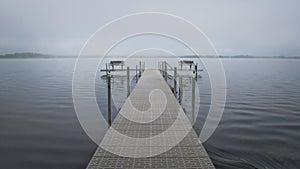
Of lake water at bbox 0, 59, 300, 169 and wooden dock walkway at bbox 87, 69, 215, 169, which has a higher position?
wooden dock walkway at bbox 87, 69, 215, 169

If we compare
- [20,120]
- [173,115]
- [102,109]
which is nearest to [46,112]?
[20,120]

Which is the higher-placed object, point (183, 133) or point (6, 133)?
point (183, 133)

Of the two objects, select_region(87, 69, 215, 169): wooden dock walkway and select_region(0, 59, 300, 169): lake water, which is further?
select_region(0, 59, 300, 169): lake water

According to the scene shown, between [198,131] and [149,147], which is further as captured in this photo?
[198,131]

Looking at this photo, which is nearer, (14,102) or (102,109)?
(102,109)

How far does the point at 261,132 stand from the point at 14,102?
12152mm

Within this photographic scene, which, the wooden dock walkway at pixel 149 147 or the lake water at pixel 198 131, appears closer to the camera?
the wooden dock walkway at pixel 149 147

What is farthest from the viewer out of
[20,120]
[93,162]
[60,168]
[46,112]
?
[46,112]

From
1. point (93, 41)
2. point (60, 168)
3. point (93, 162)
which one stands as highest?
point (93, 41)

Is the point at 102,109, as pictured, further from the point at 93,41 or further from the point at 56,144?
the point at 93,41

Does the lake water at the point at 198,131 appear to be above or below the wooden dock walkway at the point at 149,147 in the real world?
below

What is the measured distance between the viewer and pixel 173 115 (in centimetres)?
706

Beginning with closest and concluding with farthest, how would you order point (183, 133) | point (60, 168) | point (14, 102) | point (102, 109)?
1. point (183, 133)
2. point (60, 168)
3. point (102, 109)
4. point (14, 102)

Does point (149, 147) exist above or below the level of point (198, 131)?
above
